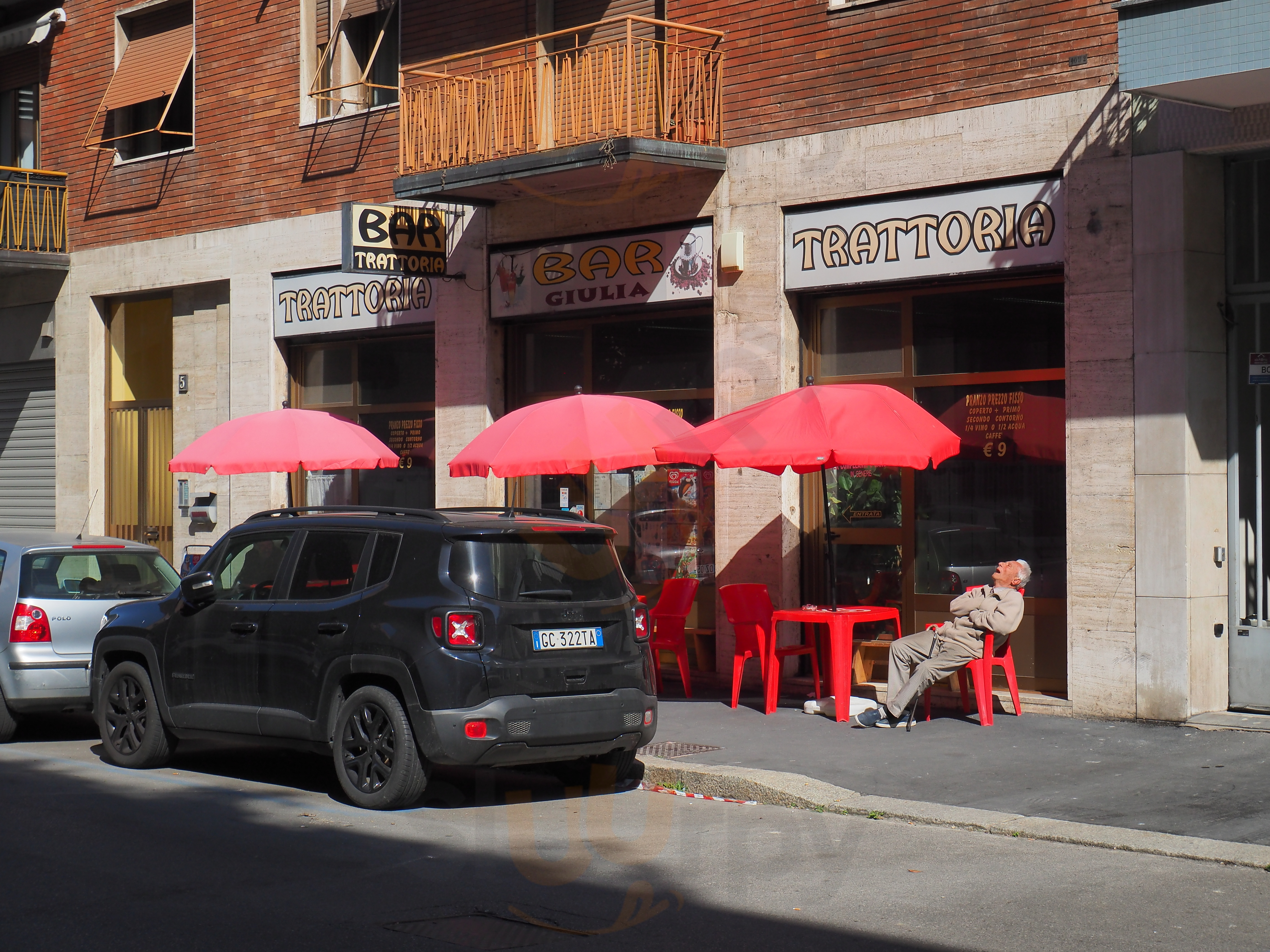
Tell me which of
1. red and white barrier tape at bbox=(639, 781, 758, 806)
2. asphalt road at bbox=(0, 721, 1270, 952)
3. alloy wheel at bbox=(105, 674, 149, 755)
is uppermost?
alloy wheel at bbox=(105, 674, 149, 755)

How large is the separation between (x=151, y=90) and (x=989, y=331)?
12215 millimetres

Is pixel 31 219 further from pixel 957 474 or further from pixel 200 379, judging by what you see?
pixel 957 474

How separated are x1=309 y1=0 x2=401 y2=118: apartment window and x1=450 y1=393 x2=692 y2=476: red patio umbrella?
604 centimetres

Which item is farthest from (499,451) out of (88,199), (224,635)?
(88,199)

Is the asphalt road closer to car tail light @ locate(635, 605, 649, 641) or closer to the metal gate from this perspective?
car tail light @ locate(635, 605, 649, 641)

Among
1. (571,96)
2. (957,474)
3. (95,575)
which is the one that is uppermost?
(571,96)

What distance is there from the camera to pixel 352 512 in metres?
8.90

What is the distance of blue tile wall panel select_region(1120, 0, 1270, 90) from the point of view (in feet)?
30.4

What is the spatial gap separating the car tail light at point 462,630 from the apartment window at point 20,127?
53.1 ft

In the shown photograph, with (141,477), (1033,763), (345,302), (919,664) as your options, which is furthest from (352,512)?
(141,477)

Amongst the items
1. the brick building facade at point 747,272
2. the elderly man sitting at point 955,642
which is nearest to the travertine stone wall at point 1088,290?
the brick building facade at point 747,272

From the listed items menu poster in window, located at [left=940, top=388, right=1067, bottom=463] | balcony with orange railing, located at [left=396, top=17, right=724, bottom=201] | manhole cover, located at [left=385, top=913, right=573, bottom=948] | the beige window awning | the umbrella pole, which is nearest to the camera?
manhole cover, located at [left=385, top=913, right=573, bottom=948]

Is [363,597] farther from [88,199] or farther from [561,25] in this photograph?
[88,199]

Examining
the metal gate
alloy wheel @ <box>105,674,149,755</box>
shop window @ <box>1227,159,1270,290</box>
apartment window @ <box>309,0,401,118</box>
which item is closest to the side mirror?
alloy wheel @ <box>105,674,149,755</box>
